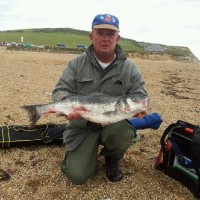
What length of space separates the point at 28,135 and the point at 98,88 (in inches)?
82.1

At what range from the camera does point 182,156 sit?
586cm

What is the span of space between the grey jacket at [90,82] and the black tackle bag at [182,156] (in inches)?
34.6

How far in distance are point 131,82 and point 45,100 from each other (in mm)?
6326

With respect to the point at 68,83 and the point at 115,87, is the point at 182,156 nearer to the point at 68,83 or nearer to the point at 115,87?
the point at 115,87

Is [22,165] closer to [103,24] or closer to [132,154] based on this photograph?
[132,154]

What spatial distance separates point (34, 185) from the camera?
5.68 metres

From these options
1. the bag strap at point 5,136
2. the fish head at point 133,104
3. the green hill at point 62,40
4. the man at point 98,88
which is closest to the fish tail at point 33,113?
the man at point 98,88

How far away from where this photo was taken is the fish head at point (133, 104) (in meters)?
5.12

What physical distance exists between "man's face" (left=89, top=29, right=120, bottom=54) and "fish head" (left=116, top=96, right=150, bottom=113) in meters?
1.04

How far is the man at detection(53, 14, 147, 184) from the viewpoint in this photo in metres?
5.78

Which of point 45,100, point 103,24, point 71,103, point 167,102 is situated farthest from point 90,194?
point 167,102

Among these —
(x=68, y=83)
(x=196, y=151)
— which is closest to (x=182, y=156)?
(x=196, y=151)

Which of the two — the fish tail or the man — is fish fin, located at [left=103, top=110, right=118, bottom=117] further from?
the fish tail

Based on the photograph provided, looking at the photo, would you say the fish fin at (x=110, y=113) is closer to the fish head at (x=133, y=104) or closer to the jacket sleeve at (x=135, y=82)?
the fish head at (x=133, y=104)
